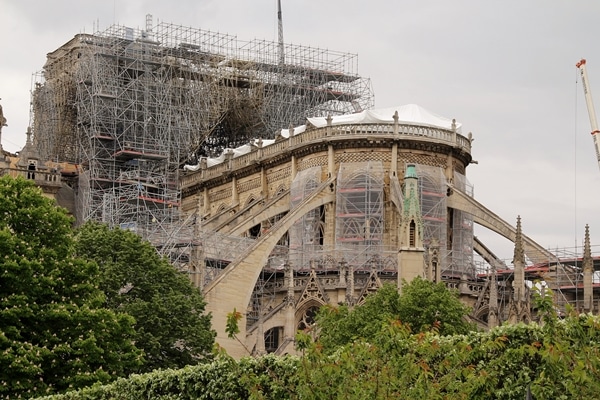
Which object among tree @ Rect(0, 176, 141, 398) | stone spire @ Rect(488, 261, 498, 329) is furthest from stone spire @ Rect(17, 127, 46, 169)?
tree @ Rect(0, 176, 141, 398)

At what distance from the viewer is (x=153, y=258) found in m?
48.6

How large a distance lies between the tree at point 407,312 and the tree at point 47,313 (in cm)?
812

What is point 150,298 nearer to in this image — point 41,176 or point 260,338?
point 260,338

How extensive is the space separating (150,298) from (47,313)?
929 cm

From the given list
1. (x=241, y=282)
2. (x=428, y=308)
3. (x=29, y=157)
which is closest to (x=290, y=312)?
(x=241, y=282)

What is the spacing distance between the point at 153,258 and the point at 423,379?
1104 inches

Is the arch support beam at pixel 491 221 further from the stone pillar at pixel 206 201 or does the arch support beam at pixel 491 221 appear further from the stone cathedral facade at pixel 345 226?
the stone pillar at pixel 206 201

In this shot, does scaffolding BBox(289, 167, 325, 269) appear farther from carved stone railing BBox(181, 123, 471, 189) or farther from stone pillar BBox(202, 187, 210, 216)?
stone pillar BBox(202, 187, 210, 216)

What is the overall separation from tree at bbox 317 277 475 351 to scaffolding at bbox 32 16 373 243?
684 inches

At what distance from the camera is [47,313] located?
126ft

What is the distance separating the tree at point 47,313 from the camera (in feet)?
123

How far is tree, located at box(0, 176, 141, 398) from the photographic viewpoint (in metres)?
37.4

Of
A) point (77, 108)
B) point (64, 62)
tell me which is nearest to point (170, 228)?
point (77, 108)

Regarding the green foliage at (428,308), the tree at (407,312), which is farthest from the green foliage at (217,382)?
the green foliage at (428,308)
